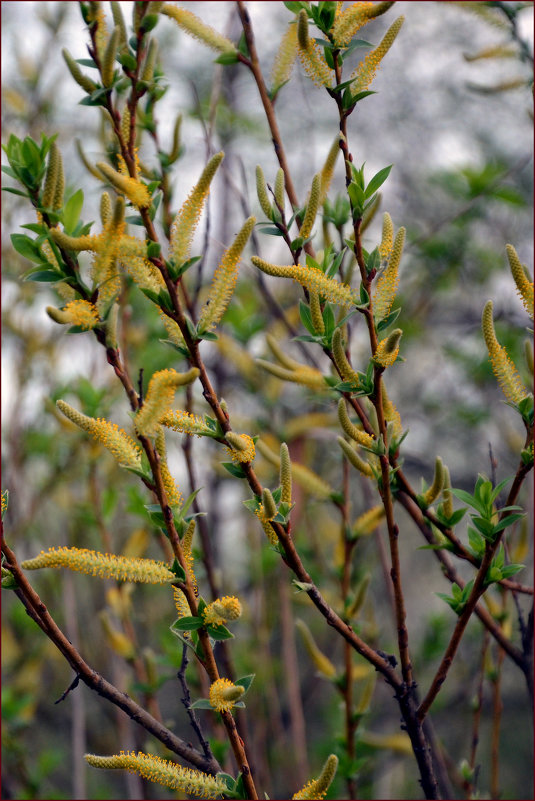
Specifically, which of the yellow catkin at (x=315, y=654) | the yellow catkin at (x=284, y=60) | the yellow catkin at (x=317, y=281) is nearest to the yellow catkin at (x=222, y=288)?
the yellow catkin at (x=317, y=281)

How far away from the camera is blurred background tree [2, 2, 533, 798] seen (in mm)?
1544

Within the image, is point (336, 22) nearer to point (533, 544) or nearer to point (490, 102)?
point (533, 544)

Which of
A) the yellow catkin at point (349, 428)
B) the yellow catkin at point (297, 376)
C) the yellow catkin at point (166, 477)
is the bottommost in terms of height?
the yellow catkin at point (166, 477)

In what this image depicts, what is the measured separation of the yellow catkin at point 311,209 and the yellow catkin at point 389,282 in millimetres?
91

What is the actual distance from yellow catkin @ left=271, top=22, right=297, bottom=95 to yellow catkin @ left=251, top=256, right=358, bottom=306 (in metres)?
0.34

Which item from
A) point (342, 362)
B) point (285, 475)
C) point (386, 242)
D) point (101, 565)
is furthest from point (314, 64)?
point (101, 565)

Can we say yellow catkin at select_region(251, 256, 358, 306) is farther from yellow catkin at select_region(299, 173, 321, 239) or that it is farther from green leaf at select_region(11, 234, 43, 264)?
green leaf at select_region(11, 234, 43, 264)

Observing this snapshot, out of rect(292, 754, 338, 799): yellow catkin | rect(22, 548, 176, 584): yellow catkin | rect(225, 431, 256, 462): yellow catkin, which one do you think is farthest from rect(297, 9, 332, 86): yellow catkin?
rect(292, 754, 338, 799): yellow catkin

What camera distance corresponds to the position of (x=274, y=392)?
165cm

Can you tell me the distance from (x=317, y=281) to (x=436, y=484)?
24cm

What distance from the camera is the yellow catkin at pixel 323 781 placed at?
0.58 m

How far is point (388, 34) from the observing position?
0.71 m

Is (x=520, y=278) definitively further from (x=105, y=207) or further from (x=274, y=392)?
Result: (x=274, y=392)

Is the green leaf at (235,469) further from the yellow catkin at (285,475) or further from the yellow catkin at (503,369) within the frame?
the yellow catkin at (503,369)
